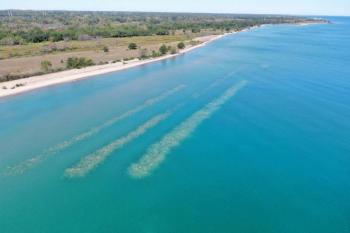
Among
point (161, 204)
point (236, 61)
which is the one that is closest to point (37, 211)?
point (161, 204)

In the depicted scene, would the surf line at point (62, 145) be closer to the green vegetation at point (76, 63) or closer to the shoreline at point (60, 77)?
the shoreline at point (60, 77)

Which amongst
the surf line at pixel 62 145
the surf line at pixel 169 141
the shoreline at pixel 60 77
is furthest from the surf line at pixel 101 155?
the shoreline at pixel 60 77

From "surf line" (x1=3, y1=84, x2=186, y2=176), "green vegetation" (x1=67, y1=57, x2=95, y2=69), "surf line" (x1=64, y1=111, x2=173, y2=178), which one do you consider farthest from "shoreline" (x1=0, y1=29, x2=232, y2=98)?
"surf line" (x1=64, y1=111, x2=173, y2=178)

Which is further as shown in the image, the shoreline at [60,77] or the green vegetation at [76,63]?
the green vegetation at [76,63]

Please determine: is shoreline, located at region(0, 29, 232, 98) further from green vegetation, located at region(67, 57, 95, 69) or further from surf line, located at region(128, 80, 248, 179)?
surf line, located at region(128, 80, 248, 179)

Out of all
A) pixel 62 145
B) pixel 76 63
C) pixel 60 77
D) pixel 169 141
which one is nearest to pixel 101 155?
pixel 62 145

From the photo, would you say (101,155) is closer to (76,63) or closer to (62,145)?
(62,145)

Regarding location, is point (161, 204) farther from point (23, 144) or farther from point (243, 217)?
point (23, 144)
